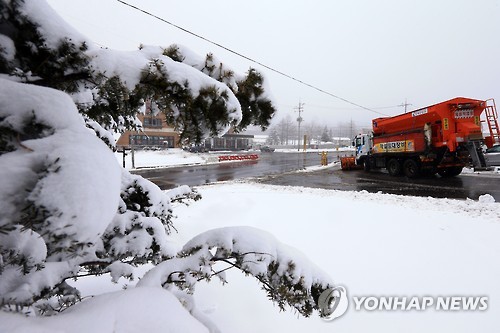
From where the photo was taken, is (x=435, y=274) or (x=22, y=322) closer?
(x=22, y=322)

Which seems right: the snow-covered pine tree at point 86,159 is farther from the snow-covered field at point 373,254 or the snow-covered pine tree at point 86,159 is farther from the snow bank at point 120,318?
the snow-covered field at point 373,254

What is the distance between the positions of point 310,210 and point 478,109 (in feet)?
35.6

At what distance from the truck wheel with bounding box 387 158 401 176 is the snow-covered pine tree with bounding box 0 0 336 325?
1525cm

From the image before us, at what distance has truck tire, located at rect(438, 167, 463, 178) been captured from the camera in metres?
14.0

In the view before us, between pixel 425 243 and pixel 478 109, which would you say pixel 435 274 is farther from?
pixel 478 109

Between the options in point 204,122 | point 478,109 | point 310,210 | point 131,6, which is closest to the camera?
point 204,122

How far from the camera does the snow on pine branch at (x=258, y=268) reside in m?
1.84

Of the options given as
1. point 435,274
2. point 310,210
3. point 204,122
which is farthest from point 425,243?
point 204,122

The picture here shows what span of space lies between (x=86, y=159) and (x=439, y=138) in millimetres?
14990

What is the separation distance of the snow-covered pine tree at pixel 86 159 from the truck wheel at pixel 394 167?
1525 centimetres

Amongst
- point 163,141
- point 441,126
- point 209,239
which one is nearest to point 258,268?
point 209,239

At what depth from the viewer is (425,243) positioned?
5.20 metres
